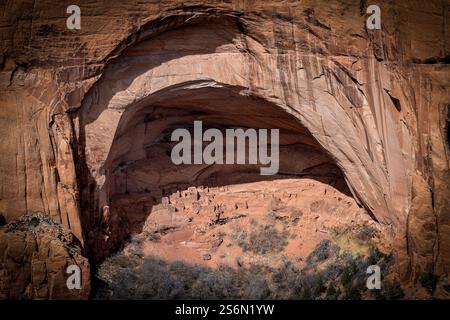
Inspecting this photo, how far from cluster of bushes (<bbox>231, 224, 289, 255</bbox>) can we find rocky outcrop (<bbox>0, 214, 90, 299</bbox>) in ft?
13.5

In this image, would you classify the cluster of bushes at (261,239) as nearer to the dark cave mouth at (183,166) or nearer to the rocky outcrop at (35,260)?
the dark cave mouth at (183,166)

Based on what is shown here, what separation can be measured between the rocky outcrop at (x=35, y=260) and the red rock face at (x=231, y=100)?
37 centimetres

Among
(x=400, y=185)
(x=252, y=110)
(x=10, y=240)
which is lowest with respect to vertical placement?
(x=10, y=240)

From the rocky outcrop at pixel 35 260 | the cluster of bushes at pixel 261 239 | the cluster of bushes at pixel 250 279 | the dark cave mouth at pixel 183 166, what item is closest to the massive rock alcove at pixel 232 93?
the dark cave mouth at pixel 183 166

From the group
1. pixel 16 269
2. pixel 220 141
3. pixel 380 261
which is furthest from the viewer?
pixel 220 141

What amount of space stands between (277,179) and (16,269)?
22.5 feet

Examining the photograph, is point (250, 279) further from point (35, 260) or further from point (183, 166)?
point (35, 260)

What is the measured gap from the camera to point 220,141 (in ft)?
58.1

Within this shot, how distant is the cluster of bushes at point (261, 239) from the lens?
653 inches

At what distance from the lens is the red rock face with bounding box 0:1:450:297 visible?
13867 millimetres

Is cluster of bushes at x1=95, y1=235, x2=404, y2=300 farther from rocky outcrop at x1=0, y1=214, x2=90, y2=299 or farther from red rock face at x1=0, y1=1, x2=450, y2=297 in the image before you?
rocky outcrop at x1=0, y1=214, x2=90, y2=299

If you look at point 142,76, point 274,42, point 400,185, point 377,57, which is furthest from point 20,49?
point 400,185

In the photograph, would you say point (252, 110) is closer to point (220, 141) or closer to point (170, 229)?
point (220, 141)

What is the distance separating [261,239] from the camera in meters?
16.8
